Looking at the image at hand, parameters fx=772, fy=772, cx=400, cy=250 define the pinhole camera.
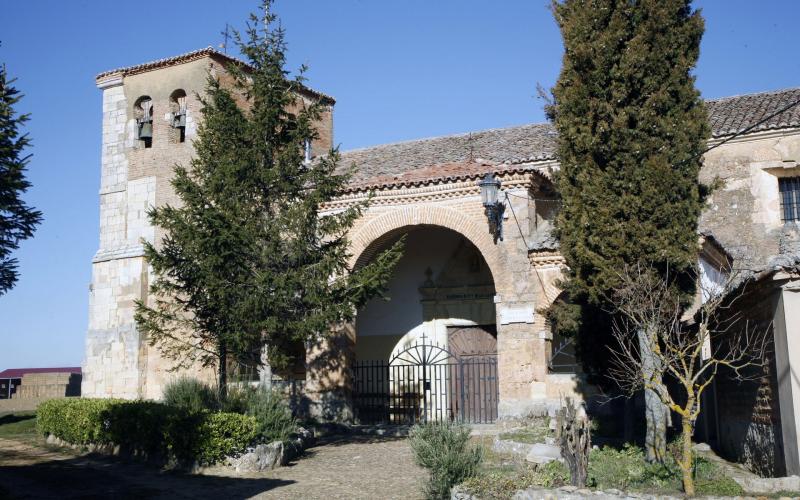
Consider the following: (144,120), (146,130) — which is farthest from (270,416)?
(144,120)

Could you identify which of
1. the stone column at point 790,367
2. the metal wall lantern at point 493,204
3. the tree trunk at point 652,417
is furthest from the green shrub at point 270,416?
the stone column at point 790,367

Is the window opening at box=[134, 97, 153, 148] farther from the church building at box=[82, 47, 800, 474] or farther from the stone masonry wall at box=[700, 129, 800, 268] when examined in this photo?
the stone masonry wall at box=[700, 129, 800, 268]

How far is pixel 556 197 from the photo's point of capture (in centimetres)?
1925

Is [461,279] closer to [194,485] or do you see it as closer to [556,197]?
[556,197]

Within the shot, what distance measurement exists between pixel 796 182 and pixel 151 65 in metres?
18.6

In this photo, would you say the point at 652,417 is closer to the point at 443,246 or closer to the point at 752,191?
the point at 752,191

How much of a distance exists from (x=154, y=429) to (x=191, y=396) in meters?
1.15

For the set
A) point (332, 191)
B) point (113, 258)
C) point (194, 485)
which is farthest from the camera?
Result: point (113, 258)

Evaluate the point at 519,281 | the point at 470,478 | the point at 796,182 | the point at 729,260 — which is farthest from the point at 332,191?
the point at 796,182

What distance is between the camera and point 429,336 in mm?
21281

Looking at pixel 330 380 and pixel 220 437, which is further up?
pixel 330 380

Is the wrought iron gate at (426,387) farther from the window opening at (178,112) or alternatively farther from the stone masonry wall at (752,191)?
the window opening at (178,112)

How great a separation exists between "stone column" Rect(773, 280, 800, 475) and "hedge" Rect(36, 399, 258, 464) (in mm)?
7507

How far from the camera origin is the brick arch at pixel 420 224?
58.3 ft
